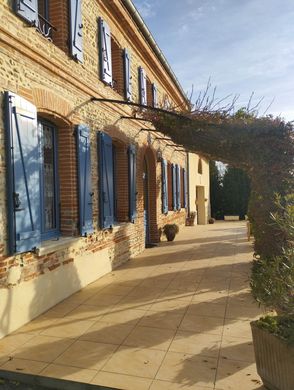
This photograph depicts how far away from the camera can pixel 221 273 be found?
7453 mm

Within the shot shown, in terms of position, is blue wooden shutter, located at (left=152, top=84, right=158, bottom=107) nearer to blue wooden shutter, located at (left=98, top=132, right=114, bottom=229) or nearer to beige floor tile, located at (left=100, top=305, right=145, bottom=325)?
blue wooden shutter, located at (left=98, top=132, right=114, bottom=229)

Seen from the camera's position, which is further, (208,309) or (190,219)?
(190,219)

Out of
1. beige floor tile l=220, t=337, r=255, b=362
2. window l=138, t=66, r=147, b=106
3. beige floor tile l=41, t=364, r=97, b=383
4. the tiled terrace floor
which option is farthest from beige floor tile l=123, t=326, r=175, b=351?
window l=138, t=66, r=147, b=106

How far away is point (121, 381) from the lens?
3.24 m

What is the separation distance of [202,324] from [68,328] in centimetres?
173

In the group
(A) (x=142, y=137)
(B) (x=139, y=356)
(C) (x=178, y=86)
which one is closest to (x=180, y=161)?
(C) (x=178, y=86)

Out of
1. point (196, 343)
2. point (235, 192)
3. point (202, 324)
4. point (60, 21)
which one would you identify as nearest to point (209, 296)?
point (202, 324)

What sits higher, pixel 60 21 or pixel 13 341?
pixel 60 21

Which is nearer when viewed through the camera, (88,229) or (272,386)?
(272,386)

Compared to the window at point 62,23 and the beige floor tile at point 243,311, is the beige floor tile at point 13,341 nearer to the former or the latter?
the beige floor tile at point 243,311

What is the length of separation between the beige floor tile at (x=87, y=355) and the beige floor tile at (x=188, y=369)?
2.05ft

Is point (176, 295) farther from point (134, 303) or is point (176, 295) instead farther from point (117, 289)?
point (117, 289)

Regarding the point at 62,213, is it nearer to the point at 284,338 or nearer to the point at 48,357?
the point at 48,357

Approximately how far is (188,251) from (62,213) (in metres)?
5.03
